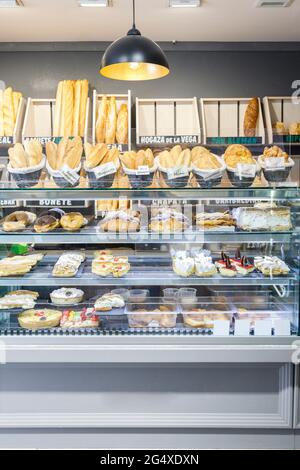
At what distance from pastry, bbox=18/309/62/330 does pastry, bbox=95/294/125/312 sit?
205 mm

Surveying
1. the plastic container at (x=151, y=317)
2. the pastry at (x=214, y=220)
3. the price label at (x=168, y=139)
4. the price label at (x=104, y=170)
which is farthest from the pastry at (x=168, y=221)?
the price label at (x=168, y=139)

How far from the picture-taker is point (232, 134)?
13.6 feet

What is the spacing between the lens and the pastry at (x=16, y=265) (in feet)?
7.77

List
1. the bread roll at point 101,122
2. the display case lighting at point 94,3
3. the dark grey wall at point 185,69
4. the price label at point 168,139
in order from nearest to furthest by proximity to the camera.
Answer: the display case lighting at point 94,3
the price label at point 168,139
the bread roll at point 101,122
the dark grey wall at point 185,69

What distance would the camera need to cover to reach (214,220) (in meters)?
2.38

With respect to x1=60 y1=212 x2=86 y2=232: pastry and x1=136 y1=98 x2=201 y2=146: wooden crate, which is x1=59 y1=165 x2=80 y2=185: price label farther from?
x1=136 y1=98 x2=201 y2=146: wooden crate

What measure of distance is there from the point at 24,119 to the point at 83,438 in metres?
2.79

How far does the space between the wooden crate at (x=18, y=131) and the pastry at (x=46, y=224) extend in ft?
5.63

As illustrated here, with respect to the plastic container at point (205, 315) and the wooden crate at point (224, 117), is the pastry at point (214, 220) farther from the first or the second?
the wooden crate at point (224, 117)

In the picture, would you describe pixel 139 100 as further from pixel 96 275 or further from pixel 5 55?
pixel 96 275

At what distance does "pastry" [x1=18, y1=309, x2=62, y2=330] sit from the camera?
7.47ft

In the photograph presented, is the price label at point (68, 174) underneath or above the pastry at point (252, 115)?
underneath

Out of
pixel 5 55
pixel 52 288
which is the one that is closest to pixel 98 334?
pixel 52 288

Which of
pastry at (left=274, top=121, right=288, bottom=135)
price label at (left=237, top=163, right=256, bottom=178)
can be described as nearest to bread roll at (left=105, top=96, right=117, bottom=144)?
pastry at (left=274, top=121, right=288, bottom=135)
